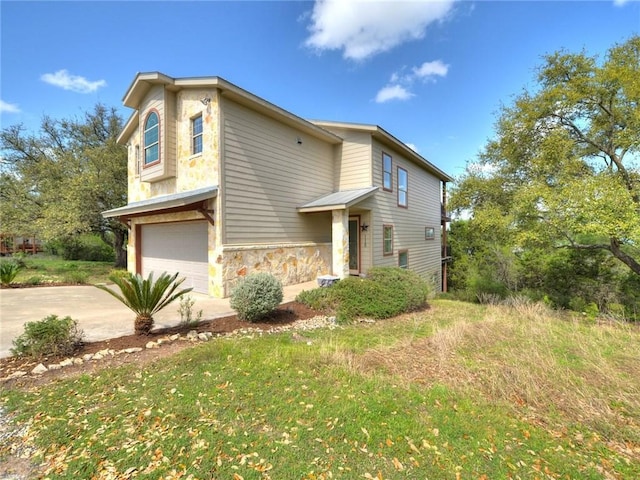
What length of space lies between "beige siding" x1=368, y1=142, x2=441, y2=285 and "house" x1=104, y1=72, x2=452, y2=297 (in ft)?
0.31

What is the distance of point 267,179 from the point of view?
1025 centimetres

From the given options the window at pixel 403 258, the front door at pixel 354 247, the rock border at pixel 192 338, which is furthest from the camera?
the window at pixel 403 258

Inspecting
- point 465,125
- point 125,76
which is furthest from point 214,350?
point 465,125

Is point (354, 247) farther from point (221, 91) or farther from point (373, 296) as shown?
point (221, 91)

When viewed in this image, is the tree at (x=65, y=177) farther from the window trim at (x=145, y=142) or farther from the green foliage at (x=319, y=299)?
the green foliage at (x=319, y=299)

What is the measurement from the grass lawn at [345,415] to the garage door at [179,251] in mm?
5366

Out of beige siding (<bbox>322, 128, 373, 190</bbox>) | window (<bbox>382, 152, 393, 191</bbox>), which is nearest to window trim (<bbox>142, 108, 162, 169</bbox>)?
beige siding (<bbox>322, 128, 373, 190</bbox>)

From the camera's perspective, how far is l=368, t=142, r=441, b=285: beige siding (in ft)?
40.8

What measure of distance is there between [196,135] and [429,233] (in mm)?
14174

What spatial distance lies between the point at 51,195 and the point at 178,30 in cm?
1301

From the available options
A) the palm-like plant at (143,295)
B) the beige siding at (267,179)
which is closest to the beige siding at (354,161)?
the beige siding at (267,179)

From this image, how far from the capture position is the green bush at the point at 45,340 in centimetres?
438

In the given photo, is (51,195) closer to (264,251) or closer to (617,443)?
(264,251)

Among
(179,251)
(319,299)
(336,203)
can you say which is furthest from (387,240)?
(179,251)
